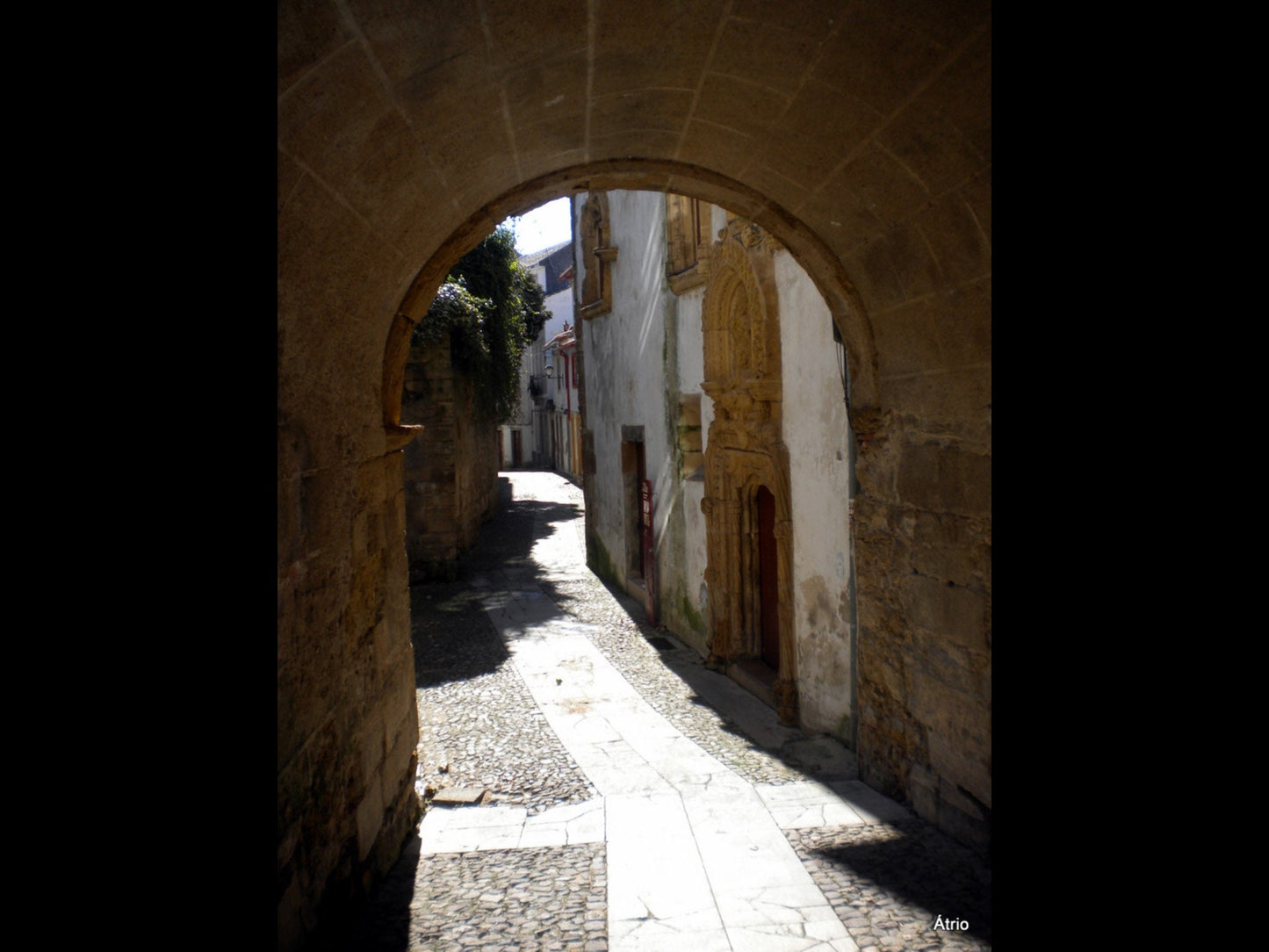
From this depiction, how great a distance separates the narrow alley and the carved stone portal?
0.58m

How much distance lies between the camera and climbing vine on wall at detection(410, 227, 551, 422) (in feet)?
43.3

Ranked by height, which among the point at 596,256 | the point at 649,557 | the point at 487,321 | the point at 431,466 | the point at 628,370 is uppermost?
the point at 596,256

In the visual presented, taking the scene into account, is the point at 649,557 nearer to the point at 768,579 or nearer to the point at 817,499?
the point at 768,579

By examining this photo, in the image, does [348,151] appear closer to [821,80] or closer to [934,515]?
[821,80]

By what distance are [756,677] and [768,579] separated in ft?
3.18

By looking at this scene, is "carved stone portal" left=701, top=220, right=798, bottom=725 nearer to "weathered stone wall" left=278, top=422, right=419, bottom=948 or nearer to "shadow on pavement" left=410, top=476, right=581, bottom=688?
"shadow on pavement" left=410, top=476, right=581, bottom=688

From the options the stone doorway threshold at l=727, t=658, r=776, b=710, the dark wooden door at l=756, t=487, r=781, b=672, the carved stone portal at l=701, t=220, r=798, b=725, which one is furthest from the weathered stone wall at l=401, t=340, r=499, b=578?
the dark wooden door at l=756, t=487, r=781, b=672

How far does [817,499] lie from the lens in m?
6.34

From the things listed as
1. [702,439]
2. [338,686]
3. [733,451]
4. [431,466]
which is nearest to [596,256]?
[431,466]
